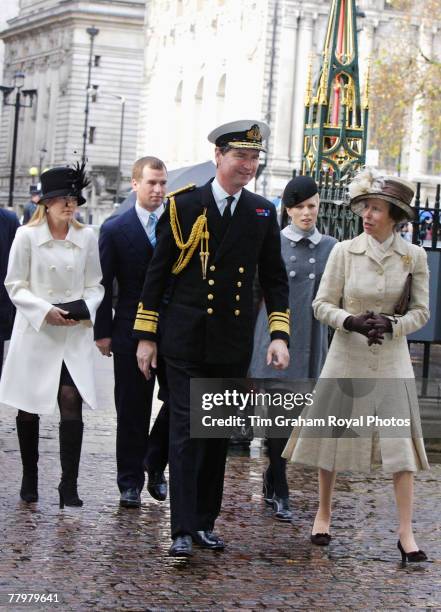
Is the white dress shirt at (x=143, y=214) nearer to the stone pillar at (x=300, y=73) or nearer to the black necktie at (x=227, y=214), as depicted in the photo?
the black necktie at (x=227, y=214)

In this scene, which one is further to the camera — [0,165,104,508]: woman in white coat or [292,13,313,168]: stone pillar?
[292,13,313,168]: stone pillar

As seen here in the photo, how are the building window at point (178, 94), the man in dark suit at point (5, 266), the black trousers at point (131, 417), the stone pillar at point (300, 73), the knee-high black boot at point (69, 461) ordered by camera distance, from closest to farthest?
the knee-high black boot at point (69, 461) → the black trousers at point (131, 417) → the man in dark suit at point (5, 266) → the stone pillar at point (300, 73) → the building window at point (178, 94)

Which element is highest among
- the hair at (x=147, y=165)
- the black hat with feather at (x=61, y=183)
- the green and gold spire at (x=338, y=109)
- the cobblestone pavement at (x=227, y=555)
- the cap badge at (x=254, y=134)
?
the green and gold spire at (x=338, y=109)

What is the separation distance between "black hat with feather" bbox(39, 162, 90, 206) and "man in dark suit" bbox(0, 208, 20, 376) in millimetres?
820

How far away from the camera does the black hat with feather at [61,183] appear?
9102 millimetres

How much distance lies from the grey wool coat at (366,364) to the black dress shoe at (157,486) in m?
1.30

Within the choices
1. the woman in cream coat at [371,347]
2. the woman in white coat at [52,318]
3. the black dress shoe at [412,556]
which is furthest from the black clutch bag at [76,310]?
the black dress shoe at [412,556]

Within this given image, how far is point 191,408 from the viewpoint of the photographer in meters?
7.91

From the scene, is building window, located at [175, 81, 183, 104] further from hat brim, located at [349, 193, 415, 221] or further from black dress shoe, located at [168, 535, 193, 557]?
black dress shoe, located at [168, 535, 193, 557]

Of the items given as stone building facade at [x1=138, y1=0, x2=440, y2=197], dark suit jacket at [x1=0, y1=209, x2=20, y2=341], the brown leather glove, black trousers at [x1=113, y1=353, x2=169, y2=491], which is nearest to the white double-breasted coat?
black trousers at [x1=113, y1=353, x2=169, y2=491]

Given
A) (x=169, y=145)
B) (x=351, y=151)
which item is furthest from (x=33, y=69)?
(x=351, y=151)

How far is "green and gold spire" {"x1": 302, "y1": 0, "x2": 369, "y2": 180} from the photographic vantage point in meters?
12.8

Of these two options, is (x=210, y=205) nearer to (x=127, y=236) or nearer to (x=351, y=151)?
(x=127, y=236)

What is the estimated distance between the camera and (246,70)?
68.1 meters
